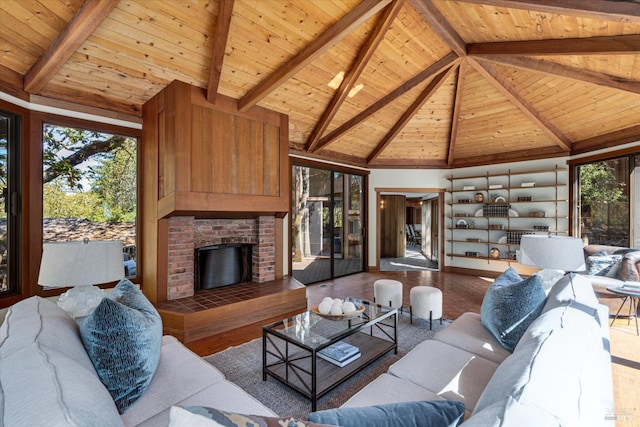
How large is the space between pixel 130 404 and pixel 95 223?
2.87 m

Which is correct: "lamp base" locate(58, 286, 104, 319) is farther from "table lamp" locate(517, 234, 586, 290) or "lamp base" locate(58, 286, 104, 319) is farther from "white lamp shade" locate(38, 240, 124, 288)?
"table lamp" locate(517, 234, 586, 290)

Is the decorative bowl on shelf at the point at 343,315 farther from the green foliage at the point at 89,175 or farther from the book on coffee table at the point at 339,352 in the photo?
the green foliage at the point at 89,175

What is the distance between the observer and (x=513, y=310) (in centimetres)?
205

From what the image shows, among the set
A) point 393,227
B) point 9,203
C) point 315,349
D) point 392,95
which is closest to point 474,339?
point 315,349

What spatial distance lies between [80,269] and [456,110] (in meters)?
5.55

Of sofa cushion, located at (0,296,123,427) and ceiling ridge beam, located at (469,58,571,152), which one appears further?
ceiling ridge beam, located at (469,58,571,152)

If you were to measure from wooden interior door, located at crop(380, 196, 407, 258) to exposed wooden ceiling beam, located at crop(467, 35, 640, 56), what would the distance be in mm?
5865

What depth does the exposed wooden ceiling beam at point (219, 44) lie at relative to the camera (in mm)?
2559

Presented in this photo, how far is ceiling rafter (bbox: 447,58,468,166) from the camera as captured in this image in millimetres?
4178

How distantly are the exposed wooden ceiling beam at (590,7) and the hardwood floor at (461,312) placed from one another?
9.12 ft

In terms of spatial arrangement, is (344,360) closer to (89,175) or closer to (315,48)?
(315,48)

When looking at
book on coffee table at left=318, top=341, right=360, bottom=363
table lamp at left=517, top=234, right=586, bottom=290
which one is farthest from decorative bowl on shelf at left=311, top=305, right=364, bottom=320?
table lamp at left=517, top=234, right=586, bottom=290

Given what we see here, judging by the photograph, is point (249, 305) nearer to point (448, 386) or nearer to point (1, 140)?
point (448, 386)

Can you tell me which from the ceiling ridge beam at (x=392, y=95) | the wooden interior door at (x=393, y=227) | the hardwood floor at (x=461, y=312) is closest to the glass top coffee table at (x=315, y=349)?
the hardwood floor at (x=461, y=312)
